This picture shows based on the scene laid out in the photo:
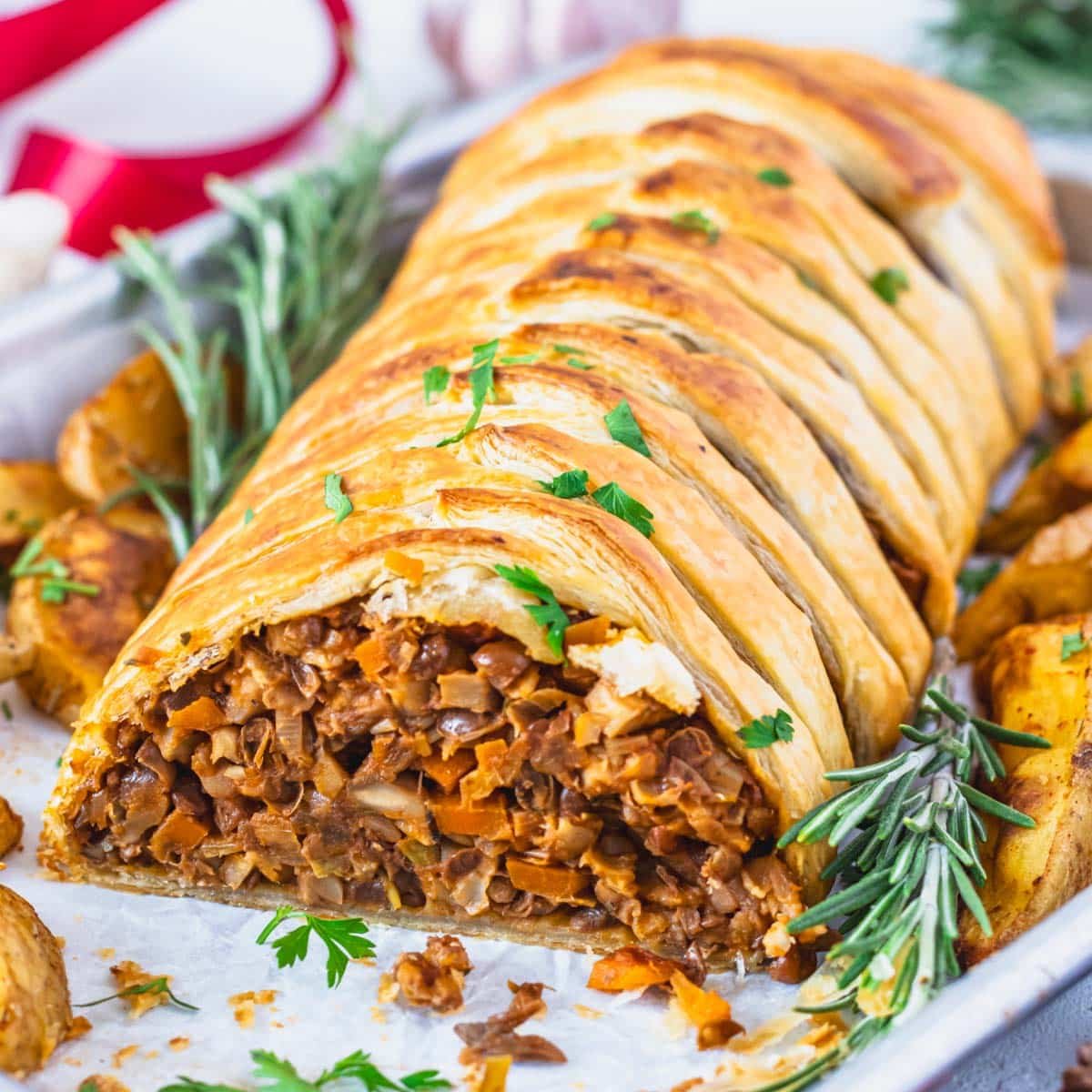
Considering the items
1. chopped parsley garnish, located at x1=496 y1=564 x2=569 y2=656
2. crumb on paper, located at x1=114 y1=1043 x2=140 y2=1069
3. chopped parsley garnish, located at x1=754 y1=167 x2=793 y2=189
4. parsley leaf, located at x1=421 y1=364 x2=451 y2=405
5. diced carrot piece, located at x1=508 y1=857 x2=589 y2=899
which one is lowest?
crumb on paper, located at x1=114 y1=1043 x2=140 y2=1069

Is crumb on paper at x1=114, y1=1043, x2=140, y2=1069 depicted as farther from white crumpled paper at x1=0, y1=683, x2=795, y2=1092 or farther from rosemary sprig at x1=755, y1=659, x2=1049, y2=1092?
rosemary sprig at x1=755, y1=659, x2=1049, y2=1092

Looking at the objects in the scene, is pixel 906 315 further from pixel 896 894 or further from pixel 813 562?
pixel 896 894

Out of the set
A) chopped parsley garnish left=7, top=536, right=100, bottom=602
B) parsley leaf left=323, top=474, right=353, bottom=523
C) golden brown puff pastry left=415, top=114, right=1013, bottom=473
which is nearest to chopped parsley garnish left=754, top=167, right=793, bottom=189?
golden brown puff pastry left=415, top=114, right=1013, bottom=473

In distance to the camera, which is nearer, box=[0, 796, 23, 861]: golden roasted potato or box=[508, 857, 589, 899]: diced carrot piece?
box=[508, 857, 589, 899]: diced carrot piece

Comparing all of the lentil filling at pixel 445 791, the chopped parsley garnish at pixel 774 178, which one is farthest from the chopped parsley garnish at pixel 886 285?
the lentil filling at pixel 445 791

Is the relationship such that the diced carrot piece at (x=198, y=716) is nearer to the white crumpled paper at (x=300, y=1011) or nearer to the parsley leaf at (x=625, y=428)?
the white crumpled paper at (x=300, y=1011)

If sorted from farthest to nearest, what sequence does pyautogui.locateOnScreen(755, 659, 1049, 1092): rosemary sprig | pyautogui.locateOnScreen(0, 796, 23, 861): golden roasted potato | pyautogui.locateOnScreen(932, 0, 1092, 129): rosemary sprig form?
pyautogui.locateOnScreen(932, 0, 1092, 129): rosemary sprig, pyautogui.locateOnScreen(0, 796, 23, 861): golden roasted potato, pyautogui.locateOnScreen(755, 659, 1049, 1092): rosemary sprig

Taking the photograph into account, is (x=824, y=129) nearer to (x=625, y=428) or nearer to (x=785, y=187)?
(x=785, y=187)
